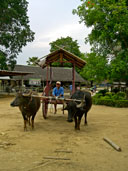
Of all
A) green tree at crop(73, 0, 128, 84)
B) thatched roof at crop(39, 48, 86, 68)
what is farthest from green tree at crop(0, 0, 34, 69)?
thatched roof at crop(39, 48, 86, 68)

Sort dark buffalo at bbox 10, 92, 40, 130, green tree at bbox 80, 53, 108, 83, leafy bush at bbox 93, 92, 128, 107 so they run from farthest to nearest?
green tree at bbox 80, 53, 108, 83 → leafy bush at bbox 93, 92, 128, 107 → dark buffalo at bbox 10, 92, 40, 130

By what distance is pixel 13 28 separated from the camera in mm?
22766

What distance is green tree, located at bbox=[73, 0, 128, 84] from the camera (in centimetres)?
1316

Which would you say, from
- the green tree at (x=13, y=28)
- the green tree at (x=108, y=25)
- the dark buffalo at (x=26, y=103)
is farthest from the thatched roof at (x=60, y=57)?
the green tree at (x=13, y=28)

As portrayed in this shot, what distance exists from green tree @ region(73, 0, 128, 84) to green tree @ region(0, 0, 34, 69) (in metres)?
9.04

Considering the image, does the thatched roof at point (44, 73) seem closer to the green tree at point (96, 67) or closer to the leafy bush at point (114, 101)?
the green tree at point (96, 67)

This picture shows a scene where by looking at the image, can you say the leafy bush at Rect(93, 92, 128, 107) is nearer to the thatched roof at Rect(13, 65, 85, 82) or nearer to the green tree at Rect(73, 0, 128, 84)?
the green tree at Rect(73, 0, 128, 84)

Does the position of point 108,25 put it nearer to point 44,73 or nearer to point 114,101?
point 114,101

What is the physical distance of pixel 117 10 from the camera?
43.0 ft

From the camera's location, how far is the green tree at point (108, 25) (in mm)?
13164

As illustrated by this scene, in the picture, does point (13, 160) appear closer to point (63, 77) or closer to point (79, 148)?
point (79, 148)

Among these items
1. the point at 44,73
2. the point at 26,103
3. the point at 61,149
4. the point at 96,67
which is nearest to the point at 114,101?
the point at 96,67

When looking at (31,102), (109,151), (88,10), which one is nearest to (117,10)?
(88,10)

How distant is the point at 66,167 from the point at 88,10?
1352 centimetres
